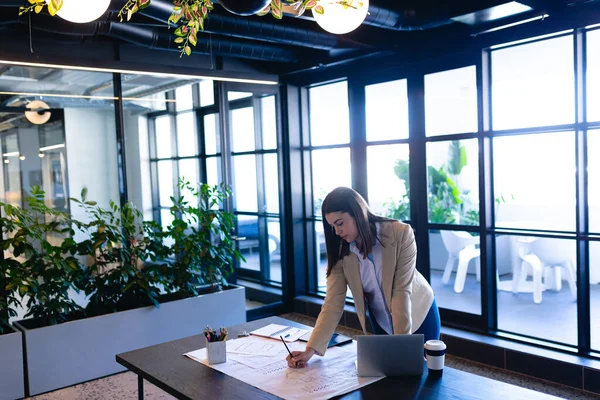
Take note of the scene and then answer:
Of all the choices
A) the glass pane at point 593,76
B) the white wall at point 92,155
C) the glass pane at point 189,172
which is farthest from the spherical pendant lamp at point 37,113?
the glass pane at point 593,76

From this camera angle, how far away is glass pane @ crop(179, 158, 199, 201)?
5637mm

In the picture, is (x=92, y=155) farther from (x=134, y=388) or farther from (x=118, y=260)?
(x=134, y=388)

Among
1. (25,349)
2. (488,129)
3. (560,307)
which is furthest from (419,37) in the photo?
(25,349)

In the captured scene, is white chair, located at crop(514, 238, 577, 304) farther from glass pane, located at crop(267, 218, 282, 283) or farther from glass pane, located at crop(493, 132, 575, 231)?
glass pane, located at crop(267, 218, 282, 283)

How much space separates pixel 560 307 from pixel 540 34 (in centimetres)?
219

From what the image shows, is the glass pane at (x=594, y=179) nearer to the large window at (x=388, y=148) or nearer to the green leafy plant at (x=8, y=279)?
the large window at (x=388, y=148)

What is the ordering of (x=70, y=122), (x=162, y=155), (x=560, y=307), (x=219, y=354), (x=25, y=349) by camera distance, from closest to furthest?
(x=219, y=354) < (x=25, y=349) < (x=560, y=307) < (x=70, y=122) < (x=162, y=155)

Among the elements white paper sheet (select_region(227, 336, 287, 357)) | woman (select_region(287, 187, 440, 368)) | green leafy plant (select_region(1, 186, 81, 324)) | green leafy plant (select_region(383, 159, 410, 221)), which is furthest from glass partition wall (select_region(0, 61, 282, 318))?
woman (select_region(287, 187, 440, 368))

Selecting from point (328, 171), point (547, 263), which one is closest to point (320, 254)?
point (328, 171)

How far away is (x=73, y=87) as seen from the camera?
191 inches

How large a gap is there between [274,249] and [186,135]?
5.40ft

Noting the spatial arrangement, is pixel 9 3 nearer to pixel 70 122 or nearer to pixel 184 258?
pixel 70 122

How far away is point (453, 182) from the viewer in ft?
16.4

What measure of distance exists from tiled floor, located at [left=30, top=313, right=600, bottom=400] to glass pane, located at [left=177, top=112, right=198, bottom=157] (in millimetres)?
2215
